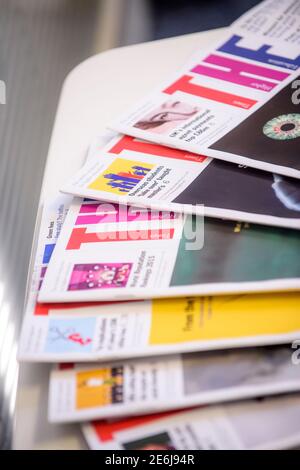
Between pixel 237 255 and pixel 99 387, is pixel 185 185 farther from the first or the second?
pixel 99 387

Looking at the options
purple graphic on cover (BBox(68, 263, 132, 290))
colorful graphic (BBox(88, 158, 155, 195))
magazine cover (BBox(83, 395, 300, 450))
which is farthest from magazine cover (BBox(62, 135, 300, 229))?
magazine cover (BBox(83, 395, 300, 450))

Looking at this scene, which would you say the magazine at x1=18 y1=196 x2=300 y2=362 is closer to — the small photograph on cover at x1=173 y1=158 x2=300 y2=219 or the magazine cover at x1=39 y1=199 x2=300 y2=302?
the magazine cover at x1=39 y1=199 x2=300 y2=302

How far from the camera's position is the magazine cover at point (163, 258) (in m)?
0.62

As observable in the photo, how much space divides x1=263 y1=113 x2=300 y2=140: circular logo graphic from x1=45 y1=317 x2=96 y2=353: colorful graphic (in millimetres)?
402

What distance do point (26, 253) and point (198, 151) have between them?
0.31 metres

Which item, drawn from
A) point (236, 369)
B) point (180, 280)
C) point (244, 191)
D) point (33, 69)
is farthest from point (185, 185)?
point (33, 69)

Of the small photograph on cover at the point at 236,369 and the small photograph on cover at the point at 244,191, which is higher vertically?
the small photograph on cover at the point at 244,191

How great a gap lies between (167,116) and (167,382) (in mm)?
468

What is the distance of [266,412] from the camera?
547 millimetres

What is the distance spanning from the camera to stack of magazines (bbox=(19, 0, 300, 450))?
0.55 m

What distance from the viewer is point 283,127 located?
85 cm

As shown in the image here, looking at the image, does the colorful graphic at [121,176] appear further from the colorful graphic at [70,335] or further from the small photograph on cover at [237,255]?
the colorful graphic at [70,335]

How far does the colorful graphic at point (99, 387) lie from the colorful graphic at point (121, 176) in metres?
0.27

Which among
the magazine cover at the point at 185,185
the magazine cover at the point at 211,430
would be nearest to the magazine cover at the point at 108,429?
the magazine cover at the point at 211,430
